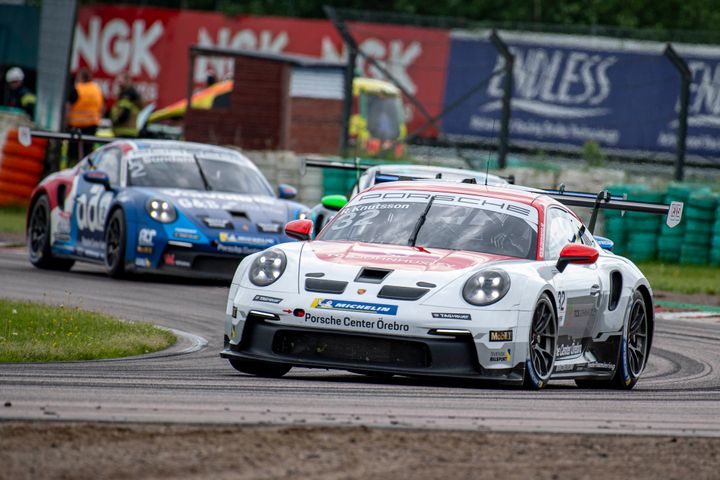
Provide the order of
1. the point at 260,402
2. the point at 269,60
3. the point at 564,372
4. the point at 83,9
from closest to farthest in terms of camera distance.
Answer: the point at 260,402 < the point at 564,372 < the point at 269,60 < the point at 83,9

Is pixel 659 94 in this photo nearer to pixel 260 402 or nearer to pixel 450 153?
pixel 450 153

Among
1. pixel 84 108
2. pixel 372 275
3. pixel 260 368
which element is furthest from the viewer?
pixel 84 108

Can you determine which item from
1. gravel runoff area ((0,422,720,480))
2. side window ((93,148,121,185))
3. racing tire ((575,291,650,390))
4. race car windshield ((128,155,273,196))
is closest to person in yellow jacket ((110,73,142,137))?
side window ((93,148,121,185))

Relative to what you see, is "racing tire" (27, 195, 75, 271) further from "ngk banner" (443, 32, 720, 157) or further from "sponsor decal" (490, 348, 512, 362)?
"sponsor decal" (490, 348, 512, 362)

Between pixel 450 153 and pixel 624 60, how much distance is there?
311 cm

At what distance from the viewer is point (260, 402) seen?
7941mm

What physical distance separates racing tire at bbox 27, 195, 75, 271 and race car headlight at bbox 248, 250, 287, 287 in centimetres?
882

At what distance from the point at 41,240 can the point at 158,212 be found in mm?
2091

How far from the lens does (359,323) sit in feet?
29.9

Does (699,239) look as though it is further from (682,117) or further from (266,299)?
(266,299)

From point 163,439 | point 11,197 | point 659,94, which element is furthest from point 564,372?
point 11,197

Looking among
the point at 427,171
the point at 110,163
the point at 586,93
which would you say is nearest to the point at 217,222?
the point at 110,163

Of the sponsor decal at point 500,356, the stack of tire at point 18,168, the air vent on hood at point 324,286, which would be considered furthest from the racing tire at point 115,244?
the stack of tire at point 18,168

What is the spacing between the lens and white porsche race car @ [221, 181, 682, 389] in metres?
9.11
